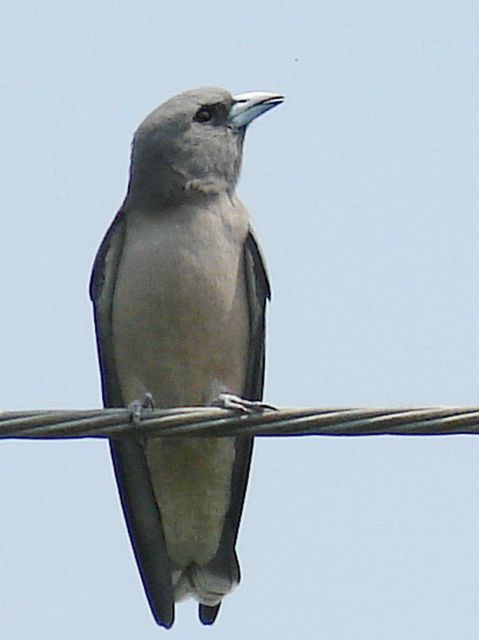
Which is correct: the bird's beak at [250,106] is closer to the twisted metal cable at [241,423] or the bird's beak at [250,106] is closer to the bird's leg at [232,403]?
the bird's leg at [232,403]

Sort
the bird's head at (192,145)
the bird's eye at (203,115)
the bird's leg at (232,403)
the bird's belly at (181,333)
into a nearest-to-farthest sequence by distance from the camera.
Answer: the bird's leg at (232,403) < the bird's belly at (181,333) < the bird's head at (192,145) < the bird's eye at (203,115)

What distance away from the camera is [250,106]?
8.51 m

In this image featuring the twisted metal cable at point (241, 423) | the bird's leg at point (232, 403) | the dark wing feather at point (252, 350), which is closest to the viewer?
the twisted metal cable at point (241, 423)

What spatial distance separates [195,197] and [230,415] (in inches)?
110

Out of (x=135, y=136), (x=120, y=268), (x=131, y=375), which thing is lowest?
(x=131, y=375)

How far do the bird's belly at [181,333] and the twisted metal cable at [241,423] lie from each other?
208 cm

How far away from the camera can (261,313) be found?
806cm

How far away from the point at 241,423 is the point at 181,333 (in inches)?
89.4

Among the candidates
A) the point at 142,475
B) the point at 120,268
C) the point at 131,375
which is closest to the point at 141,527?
the point at 142,475

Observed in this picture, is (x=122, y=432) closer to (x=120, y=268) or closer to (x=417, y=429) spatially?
(x=417, y=429)

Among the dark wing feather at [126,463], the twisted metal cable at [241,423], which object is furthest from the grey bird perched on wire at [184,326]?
the twisted metal cable at [241,423]

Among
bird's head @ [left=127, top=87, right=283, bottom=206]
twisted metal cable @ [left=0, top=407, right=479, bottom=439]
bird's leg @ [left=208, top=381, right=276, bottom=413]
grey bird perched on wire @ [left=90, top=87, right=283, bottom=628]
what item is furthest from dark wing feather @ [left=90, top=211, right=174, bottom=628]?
twisted metal cable @ [left=0, top=407, right=479, bottom=439]

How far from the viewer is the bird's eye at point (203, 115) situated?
8406mm

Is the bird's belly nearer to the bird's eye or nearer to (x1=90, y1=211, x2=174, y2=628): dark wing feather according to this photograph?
(x1=90, y1=211, x2=174, y2=628): dark wing feather
